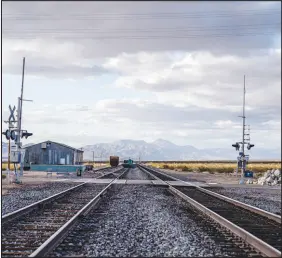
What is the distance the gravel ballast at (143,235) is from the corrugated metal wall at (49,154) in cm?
4808

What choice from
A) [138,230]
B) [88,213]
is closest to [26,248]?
[138,230]

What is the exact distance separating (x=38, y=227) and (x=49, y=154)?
52.2 m

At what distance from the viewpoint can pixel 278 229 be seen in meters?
10.2

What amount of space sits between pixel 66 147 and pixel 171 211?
50234 mm

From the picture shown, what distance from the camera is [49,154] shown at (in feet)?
202

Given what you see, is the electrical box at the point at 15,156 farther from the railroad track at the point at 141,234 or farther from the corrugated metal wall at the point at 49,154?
the corrugated metal wall at the point at 49,154

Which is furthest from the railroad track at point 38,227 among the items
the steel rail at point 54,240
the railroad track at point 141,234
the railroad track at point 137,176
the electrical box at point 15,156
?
the railroad track at point 137,176

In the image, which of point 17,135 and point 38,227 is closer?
point 38,227

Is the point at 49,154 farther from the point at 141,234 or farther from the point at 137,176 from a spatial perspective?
the point at 141,234

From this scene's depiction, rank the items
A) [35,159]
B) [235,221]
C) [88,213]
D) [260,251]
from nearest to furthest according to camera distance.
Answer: [260,251]
[235,221]
[88,213]
[35,159]

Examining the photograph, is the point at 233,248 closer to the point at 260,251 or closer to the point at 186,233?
the point at 260,251

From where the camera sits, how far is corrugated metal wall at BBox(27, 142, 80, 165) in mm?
60562

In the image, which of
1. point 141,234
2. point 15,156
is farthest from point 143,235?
point 15,156

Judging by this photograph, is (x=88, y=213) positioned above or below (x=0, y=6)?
below
